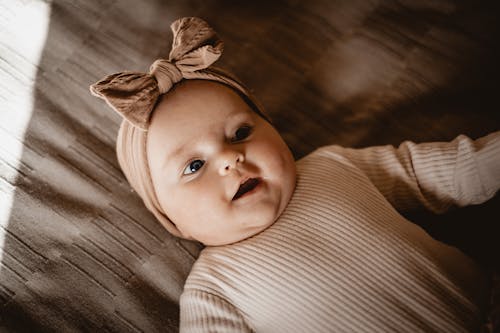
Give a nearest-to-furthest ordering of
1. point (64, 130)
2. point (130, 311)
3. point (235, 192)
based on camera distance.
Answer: point (235, 192) → point (130, 311) → point (64, 130)

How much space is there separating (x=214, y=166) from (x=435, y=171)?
A: 52 centimetres

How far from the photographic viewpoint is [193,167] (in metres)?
0.79

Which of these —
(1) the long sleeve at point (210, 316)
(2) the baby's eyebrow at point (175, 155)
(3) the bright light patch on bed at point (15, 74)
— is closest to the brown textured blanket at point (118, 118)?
(3) the bright light patch on bed at point (15, 74)

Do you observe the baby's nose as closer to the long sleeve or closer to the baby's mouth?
the baby's mouth

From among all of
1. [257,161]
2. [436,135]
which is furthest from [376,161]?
[257,161]

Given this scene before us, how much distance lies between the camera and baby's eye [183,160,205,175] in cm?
78

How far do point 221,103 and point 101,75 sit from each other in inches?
16.9

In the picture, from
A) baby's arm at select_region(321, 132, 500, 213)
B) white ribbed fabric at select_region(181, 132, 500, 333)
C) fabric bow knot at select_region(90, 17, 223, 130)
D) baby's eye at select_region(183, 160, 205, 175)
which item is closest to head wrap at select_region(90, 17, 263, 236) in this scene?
fabric bow knot at select_region(90, 17, 223, 130)

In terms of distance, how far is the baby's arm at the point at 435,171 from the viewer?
0.85 m

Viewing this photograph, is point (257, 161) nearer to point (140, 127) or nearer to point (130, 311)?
point (140, 127)

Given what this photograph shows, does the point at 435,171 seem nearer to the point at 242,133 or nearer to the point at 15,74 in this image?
the point at 242,133

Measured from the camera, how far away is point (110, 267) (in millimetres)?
883

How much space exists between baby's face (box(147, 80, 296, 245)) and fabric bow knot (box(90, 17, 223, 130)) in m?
0.03

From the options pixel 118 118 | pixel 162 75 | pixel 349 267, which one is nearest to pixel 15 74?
pixel 118 118
